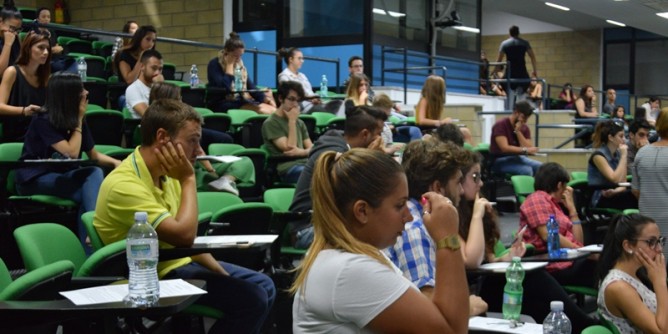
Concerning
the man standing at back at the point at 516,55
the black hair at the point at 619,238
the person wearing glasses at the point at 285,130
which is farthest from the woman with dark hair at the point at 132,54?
the man standing at back at the point at 516,55

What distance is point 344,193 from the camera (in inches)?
79.7

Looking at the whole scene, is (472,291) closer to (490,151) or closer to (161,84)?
(161,84)

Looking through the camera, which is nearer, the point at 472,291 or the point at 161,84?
the point at 472,291

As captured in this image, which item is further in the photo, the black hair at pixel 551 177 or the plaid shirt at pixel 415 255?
the black hair at pixel 551 177

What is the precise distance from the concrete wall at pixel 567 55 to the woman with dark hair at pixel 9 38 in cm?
1392

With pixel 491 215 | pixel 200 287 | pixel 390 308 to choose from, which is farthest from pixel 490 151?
pixel 390 308

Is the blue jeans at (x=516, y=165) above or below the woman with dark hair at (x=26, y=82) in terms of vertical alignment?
below

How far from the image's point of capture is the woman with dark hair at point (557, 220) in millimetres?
4977

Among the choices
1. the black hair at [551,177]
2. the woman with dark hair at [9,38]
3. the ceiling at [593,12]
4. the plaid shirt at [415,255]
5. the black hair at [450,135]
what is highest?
the ceiling at [593,12]

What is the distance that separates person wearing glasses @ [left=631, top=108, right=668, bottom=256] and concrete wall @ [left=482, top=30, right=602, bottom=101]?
14.0m

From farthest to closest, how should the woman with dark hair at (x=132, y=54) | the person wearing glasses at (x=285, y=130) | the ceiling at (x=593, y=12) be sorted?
the ceiling at (x=593, y=12)
the woman with dark hair at (x=132, y=54)
the person wearing glasses at (x=285, y=130)

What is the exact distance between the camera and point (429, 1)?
13078 millimetres

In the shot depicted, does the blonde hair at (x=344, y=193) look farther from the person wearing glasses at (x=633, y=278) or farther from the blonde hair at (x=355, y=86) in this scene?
the blonde hair at (x=355, y=86)

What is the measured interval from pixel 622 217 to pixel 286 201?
197 cm
